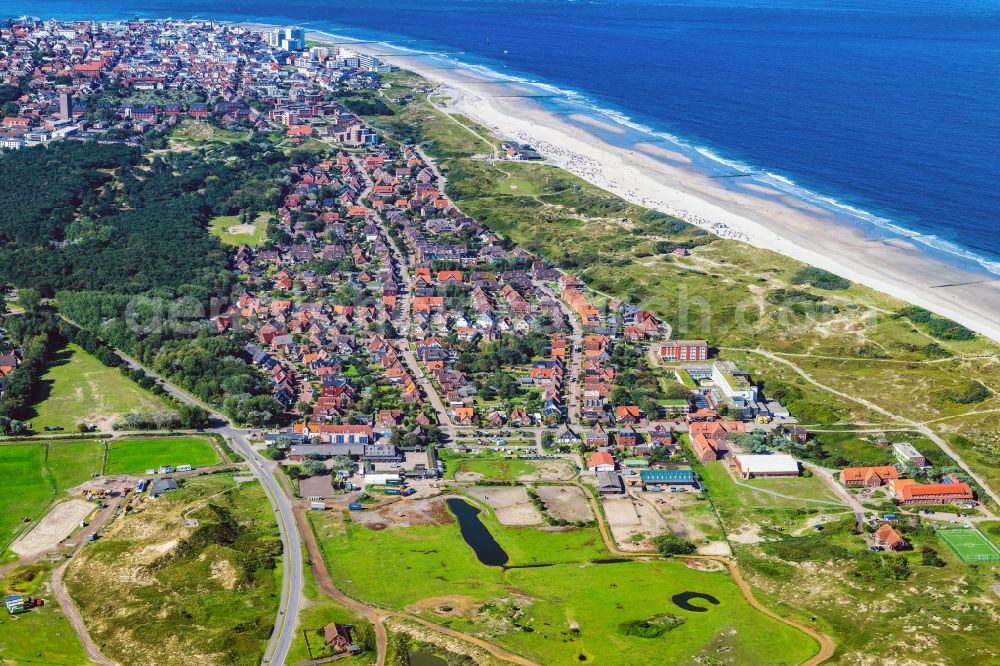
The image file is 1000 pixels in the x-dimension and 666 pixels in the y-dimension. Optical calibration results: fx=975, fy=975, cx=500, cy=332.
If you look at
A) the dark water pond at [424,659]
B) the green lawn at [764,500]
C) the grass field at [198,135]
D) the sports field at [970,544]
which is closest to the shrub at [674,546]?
the green lawn at [764,500]

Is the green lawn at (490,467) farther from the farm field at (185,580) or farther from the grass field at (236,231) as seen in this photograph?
the grass field at (236,231)

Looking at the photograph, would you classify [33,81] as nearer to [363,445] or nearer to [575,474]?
[363,445]

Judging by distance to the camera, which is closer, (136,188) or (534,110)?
(136,188)

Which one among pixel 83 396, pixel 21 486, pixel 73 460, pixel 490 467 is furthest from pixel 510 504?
pixel 83 396

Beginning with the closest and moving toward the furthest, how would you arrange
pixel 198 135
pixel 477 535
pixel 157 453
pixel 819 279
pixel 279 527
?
pixel 279 527
pixel 477 535
pixel 157 453
pixel 819 279
pixel 198 135

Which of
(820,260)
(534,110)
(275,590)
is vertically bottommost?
(275,590)

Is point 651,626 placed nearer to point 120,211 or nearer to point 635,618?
point 635,618

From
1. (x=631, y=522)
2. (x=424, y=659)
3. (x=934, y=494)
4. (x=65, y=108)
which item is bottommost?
(x=424, y=659)

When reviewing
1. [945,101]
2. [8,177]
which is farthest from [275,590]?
[945,101]
